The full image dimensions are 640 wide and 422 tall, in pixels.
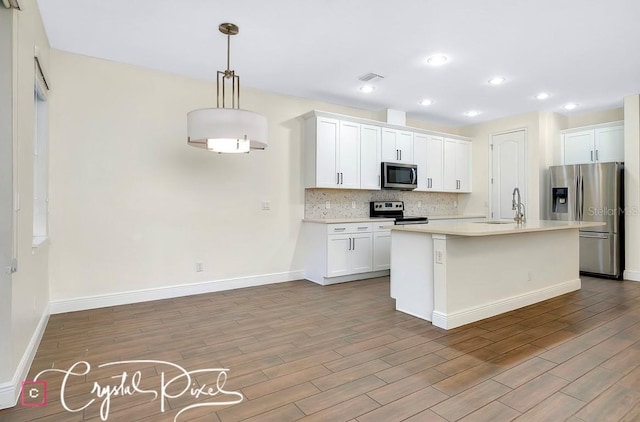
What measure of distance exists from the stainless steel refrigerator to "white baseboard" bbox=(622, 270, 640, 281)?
0.08 m

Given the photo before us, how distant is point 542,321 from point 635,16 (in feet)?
8.95

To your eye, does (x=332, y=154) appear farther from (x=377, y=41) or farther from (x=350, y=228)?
(x=377, y=41)

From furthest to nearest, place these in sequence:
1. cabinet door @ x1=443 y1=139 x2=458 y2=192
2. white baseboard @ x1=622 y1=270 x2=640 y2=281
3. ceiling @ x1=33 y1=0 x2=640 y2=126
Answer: cabinet door @ x1=443 y1=139 x2=458 y2=192
white baseboard @ x1=622 y1=270 x2=640 y2=281
ceiling @ x1=33 y1=0 x2=640 y2=126

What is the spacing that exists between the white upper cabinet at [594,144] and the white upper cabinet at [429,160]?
203 cm

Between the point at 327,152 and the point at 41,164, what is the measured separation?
10.6 feet

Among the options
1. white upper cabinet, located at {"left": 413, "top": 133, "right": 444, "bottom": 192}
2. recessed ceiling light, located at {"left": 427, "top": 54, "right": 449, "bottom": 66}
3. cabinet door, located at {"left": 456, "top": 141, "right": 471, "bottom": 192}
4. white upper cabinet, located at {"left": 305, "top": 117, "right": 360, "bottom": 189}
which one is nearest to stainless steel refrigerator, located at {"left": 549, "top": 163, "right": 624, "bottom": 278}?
cabinet door, located at {"left": 456, "top": 141, "right": 471, "bottom": 192}

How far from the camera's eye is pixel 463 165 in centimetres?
678

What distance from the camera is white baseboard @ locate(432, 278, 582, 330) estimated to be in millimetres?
3155

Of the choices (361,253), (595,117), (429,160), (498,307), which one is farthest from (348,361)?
(595,117)

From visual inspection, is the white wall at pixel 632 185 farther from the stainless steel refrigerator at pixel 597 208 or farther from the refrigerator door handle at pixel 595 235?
the refrigerator door handle at pixel 595 235

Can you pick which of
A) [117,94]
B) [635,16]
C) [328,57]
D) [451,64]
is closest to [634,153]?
[635,16]

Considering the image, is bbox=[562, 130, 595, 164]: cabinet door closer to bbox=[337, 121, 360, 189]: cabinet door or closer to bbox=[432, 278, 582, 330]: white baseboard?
bbox=[432, 278, 582, 330]: white baseboard

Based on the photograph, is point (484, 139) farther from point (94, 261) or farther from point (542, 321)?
point (94, 261)

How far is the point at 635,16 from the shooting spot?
116 inches
